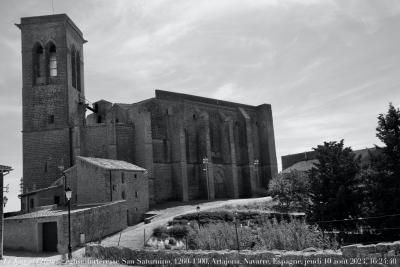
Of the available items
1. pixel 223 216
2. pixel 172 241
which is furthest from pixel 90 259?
pixel 223 216

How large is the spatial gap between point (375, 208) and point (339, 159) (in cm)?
318

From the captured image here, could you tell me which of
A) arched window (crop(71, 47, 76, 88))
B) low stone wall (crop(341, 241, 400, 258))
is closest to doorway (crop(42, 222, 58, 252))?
low stone wall (crop(341, 241, 400, 258))

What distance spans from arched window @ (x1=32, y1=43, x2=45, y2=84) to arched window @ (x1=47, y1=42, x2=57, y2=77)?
2.35 feet

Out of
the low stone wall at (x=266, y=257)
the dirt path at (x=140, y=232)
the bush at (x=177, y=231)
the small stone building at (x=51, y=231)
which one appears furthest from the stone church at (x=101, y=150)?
the low stone wall at (x=266, y=257)

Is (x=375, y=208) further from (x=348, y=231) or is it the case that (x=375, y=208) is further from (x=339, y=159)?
(x=339, y=159)

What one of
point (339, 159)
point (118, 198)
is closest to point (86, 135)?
point (118, 198)

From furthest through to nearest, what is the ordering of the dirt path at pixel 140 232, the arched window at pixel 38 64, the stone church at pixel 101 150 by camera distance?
the arched window at pixel 38 64, the stone church at pixel 101 150, the dirt path at pixel 140 232

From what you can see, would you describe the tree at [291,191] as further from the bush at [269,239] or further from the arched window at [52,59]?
the arched window at [52,59]

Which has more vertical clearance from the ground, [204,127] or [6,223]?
[204,127]

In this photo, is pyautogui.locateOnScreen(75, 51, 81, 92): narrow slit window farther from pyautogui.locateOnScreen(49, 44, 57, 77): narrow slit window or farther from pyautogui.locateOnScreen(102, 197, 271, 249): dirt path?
pyautogui.locateOnScreen(102, 197, 271, 249): dirt path

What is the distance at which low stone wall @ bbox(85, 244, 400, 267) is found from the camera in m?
10.0

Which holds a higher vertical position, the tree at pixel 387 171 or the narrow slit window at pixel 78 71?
the narrow slit window at pixel 78 71

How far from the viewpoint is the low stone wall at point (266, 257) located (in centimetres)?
1003

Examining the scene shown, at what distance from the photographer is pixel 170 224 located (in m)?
29.9
